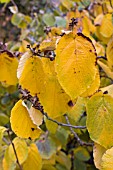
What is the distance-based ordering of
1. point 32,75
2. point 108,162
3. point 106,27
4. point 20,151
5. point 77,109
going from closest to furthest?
1. point 108,162
2. point 32,75
3. point 77,109
4. point 20,151
5. point 106,27

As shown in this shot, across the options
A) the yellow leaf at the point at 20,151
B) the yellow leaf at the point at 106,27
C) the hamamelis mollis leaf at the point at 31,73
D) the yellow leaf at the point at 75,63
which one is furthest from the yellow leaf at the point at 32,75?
the yellow leaf at the point at 106,27

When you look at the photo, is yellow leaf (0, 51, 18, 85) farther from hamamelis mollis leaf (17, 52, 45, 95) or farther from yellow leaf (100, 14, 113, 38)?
yellow leaf (100, 14, 113, 38)

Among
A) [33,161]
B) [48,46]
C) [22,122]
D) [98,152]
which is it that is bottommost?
[33,161]

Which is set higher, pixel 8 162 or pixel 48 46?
pixel 48 46

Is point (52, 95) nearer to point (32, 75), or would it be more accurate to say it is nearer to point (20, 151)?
point (32, 75)

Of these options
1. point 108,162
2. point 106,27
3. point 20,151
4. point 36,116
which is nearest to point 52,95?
point 36,116

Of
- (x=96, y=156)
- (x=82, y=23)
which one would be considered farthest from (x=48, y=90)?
(x=82, y=23)
